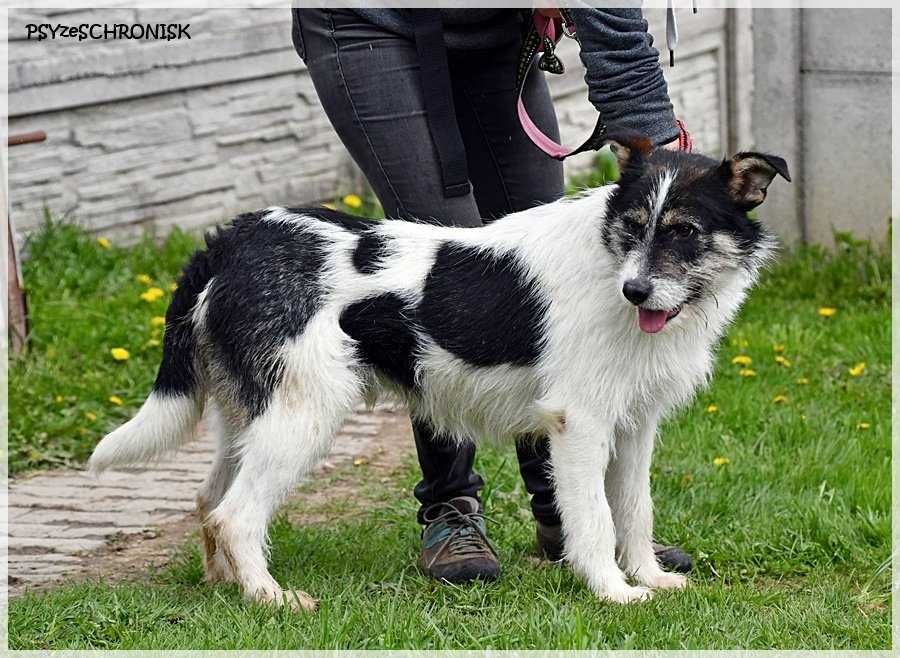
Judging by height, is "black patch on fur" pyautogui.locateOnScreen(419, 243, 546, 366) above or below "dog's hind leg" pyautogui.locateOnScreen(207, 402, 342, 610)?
above

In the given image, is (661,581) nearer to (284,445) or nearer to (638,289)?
(638,289)

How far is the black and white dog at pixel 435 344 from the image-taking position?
3.88 meters

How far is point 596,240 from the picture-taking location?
3.84 m

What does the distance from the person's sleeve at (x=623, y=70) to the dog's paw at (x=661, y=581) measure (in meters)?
1.37

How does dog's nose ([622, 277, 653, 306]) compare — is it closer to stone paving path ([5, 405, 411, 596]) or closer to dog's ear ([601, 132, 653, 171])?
dog's ear ([601, 132, 653, 171])

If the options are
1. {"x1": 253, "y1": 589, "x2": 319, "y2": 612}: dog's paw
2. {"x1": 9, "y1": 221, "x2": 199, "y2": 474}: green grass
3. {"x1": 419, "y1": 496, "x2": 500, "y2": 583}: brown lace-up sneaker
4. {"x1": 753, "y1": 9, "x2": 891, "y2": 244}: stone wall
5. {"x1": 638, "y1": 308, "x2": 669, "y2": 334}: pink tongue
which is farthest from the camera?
{"x1": 753, "y1": 9, "x2": 891, "y2": 244}: stone wall

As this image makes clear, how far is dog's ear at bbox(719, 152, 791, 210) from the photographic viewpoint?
3611 millimetres

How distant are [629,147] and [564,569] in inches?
53.4

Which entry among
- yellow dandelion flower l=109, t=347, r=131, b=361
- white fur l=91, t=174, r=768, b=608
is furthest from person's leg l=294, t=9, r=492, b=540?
yellow dandelion flower l=109, t=347, r=131, b=361

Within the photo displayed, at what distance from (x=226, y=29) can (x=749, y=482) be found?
14.8 feet

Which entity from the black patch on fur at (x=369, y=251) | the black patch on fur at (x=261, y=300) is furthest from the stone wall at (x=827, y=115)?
the black patch on fur at (x=261, y=300)

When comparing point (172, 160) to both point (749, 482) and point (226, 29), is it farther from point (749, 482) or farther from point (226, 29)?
point (749, 482)

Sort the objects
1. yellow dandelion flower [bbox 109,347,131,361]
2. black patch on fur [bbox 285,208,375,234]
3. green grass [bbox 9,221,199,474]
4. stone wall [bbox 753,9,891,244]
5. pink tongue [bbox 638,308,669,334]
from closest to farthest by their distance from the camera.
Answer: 1. pink tongue [bbox 638,308,669,334]
2. black patch on fur [bbox 285,208,375,234]
3. green grass [bbox 9,221,199,474]
4. yellow dandelion flower [bbox 109,347,131,361]
5. stone wall [bbox 753,9,891,244]

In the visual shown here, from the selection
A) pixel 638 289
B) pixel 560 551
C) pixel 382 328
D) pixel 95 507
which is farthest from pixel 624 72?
pixel 95 507
